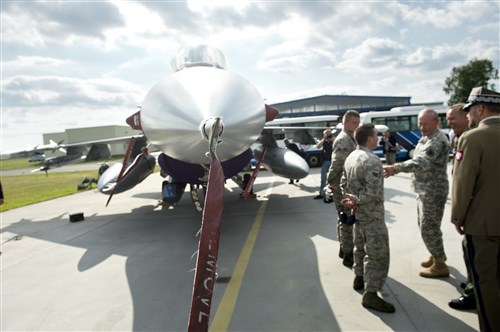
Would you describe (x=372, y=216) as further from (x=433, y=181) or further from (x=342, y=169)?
(x=342, y=169)

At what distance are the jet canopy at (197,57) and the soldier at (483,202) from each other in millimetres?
4958

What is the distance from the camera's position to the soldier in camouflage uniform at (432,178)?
143 inches

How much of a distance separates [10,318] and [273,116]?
4.44m

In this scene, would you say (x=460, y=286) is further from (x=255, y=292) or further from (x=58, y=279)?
(x=58, y=279)

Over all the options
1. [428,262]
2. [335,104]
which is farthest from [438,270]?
[335,104]

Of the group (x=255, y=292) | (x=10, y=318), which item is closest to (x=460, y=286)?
(x=255, y=292)

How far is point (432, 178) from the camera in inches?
144

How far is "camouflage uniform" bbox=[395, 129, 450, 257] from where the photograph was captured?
363cm

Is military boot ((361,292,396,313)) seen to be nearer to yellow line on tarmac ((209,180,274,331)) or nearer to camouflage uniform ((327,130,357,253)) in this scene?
camouflage uniform ((327,130,357,253))

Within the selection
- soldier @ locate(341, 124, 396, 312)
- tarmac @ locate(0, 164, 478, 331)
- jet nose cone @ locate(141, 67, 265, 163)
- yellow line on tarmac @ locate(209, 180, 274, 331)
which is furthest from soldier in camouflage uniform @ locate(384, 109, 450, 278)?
yellow line on tarmac @ locate(209, 180, 274, 331)

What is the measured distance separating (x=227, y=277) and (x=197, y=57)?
14.5 feet

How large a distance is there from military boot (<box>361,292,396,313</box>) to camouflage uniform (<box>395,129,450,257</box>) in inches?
43.4

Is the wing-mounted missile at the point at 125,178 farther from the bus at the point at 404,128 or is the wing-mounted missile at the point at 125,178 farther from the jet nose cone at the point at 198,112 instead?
the bus at the point at 404,128

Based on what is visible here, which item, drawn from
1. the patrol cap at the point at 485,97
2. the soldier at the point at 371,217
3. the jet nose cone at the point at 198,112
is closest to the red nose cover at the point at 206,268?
the jet nose cone at the point at 198,112
